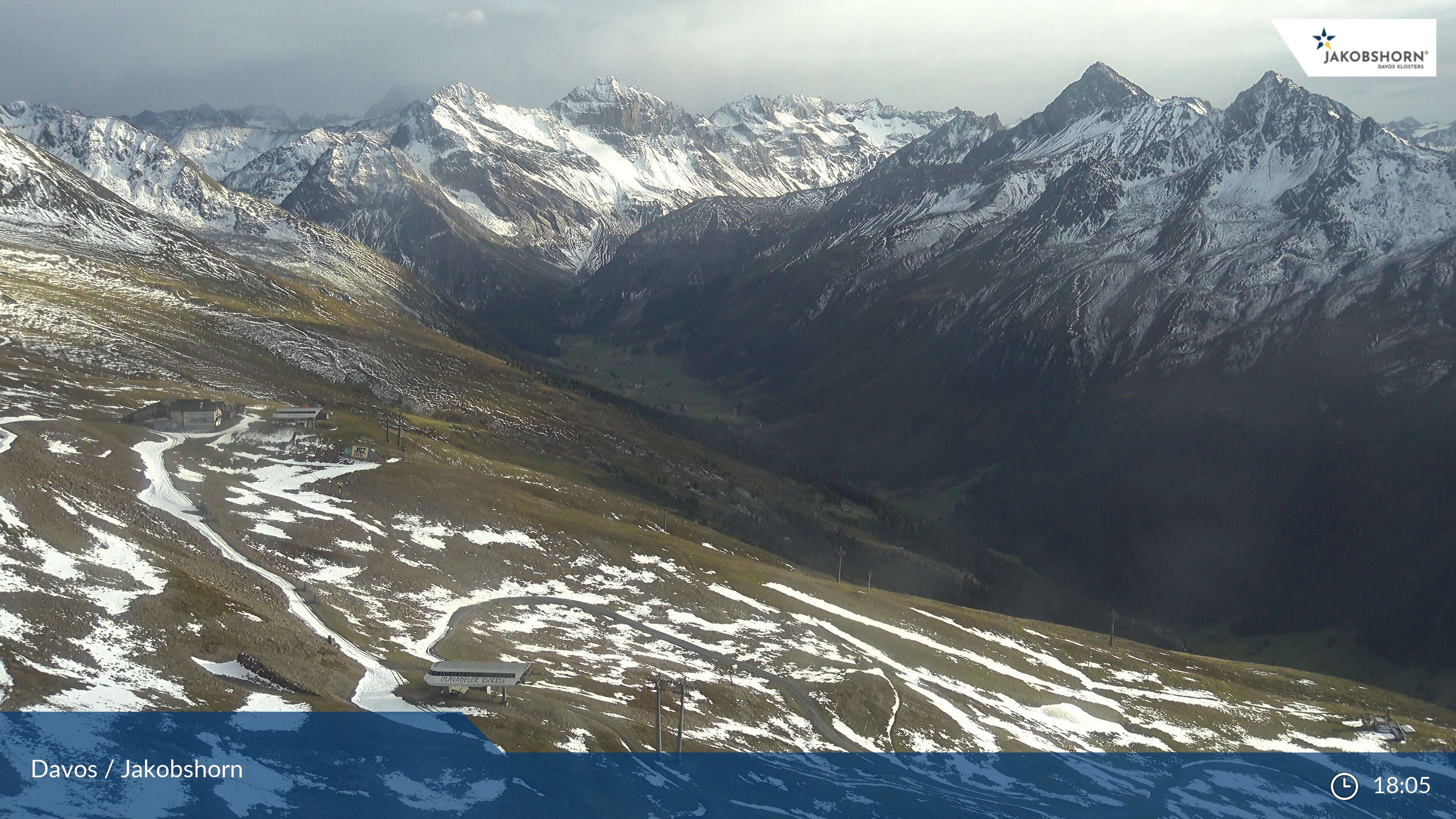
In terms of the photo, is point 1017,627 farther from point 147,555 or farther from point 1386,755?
point 147,555

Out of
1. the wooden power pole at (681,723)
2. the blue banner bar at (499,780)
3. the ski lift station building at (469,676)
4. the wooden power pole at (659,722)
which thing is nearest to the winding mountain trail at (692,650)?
the blue banner bar at (499,780)

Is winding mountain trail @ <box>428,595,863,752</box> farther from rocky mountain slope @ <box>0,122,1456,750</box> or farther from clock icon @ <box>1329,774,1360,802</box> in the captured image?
clock icon @ <box>1329,774,1360,802</box>

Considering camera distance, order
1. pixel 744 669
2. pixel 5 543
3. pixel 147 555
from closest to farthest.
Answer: pixel 5 543
pixel 147 555
pixel 744 669

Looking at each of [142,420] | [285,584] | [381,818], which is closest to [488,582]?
[285,584]

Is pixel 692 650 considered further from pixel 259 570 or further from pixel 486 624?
pixel 259 570

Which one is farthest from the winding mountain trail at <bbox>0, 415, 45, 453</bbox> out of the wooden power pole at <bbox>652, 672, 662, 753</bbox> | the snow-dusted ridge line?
the wooden power pole at <bbox>652, 672, 662, 753</bbox>

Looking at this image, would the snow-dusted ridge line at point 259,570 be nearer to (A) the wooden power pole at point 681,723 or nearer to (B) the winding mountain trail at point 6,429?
(B) the winding mountain trail at point 6,429
